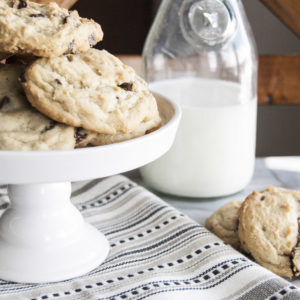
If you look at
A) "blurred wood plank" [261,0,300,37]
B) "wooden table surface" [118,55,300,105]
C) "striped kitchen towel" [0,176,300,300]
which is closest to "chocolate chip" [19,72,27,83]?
"striped kitchen towel" [0,176,300,300]

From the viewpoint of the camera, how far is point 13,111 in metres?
0.71

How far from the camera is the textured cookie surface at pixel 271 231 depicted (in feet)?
2.72

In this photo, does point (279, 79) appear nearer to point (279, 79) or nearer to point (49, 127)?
point (279, 79)

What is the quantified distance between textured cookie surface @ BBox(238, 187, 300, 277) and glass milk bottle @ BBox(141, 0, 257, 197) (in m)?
0.26

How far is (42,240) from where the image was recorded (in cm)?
Result: 84

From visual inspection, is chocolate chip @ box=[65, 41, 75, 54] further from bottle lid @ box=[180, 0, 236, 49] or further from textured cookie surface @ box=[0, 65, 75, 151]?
bottle lid @ box=[180, 0, 236, 49]

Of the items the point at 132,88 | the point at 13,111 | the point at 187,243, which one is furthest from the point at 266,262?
the point at 13,111

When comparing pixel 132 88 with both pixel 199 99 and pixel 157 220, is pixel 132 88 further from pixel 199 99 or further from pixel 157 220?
pixel 199 99

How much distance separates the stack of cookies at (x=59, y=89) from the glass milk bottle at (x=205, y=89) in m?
0.37

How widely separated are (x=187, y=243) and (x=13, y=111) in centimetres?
36

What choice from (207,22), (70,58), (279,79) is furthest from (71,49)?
(279,79)

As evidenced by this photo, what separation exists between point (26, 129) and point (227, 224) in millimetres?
412

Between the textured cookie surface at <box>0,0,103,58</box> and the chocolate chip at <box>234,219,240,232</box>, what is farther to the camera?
the chocolate chip at <box>234,219,240,232</box>

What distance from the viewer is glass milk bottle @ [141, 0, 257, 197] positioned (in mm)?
1119
